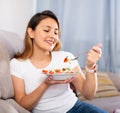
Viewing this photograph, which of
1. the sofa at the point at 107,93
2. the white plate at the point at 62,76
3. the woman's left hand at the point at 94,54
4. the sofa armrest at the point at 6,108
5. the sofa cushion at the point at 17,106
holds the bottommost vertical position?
the sofa at the point at 107,93

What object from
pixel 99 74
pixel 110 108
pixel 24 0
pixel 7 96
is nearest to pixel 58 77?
pixel 7 96

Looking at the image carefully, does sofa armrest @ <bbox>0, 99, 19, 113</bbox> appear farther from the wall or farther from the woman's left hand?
the wall

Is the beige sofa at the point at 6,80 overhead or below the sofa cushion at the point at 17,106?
overhead

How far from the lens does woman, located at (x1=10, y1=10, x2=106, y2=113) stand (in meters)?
1.58

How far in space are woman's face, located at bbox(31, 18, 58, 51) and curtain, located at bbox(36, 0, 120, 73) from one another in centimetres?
147

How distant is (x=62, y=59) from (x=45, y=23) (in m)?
0.25

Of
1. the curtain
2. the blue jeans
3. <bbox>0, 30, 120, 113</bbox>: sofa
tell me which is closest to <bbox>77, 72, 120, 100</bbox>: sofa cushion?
<bbox>0, 30, 120, 113</bbox>: sofa

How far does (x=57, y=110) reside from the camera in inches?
63.2

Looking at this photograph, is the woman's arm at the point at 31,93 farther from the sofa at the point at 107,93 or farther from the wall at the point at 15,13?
the wall at the point at 15,13

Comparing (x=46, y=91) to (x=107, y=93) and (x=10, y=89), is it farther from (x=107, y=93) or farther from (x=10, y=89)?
(x=107, y=93)

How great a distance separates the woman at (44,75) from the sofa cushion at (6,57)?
0.04 m

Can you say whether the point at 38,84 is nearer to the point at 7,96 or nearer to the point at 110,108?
the point at 7,96

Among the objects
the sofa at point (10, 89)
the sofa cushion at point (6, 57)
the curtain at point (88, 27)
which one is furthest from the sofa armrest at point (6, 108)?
the curtain at point (88, 27)

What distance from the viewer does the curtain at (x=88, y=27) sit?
123 inches
